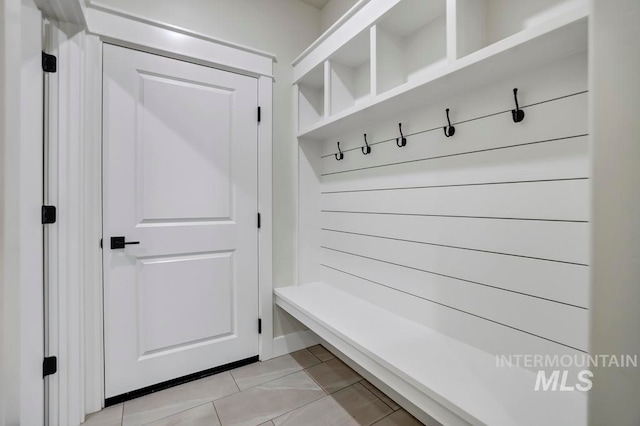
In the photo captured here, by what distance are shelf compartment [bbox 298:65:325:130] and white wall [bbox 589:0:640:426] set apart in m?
1.85

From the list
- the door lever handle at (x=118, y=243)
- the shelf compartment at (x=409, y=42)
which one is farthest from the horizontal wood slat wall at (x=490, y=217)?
the door lever handle at (x=118, y=243)

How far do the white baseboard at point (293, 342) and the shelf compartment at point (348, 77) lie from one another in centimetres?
170

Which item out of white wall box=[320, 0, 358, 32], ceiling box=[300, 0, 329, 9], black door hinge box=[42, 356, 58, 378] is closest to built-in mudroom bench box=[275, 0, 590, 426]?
white wall box=[320, 0, 358, 32]

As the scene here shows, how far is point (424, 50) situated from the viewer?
1.58 meters

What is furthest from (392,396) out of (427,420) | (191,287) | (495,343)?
(191,287)

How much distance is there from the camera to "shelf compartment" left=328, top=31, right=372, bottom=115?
1925mm

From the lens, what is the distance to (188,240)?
192cm

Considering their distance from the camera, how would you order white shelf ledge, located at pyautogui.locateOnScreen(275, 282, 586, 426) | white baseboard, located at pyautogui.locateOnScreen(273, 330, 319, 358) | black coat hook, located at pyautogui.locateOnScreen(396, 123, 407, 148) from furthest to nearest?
white baseboard, located at pyautogui.locateOnScreen(273, 330, 319, 358), black coat hook, located at pyautogui.locateOnScreen(396, 123, 407, 148), white shelf ledge, located at pyautogui.locateOnScreen(275, 282, 586, 426)

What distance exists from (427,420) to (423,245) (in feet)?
2.95

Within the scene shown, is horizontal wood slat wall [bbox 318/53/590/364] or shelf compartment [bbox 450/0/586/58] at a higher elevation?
shelf compartment [bbox 450/0/586/58]

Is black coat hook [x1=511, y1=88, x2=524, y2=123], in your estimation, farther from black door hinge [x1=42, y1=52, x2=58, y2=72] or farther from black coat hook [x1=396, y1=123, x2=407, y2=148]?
black door hinge [x1=42, y1=52, x2=58, y2=72]

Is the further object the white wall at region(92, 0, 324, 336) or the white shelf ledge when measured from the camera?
the white wall at region(92, 0, 324, 336)

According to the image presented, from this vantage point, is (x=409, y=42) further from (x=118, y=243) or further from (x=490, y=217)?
(x=118, y=243)

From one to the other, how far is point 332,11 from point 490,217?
6.63ft
